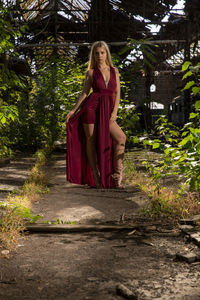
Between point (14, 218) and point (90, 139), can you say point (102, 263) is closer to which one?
point (14, 218)

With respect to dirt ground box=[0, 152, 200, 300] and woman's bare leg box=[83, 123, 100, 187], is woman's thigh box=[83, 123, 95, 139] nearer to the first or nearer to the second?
woman's bare leg box=[83, 123, 100, 187]

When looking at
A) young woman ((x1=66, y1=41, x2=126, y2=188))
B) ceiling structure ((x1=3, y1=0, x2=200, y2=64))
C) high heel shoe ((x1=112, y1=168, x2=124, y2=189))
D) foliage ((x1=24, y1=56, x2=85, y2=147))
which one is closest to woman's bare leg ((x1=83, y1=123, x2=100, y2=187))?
young woman ((x1=66, y1=41, x2=126, y2=188))

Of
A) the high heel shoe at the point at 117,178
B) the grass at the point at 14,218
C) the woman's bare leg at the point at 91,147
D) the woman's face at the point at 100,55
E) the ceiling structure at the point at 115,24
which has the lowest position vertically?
the grass at the point at 14,218

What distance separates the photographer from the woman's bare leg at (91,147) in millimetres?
4949

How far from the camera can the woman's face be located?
4.59m

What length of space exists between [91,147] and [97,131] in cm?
24

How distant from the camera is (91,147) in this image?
16.4ft

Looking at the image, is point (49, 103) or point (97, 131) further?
point (49, 103)

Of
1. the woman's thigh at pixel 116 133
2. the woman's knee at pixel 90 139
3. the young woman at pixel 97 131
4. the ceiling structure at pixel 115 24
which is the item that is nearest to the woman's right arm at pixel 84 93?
the young woman at pixel 97 131

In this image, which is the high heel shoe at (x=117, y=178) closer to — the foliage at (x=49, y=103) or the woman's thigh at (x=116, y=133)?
the woman's thigh at (x=116, y=133)

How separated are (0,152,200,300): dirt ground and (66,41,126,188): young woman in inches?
28.3

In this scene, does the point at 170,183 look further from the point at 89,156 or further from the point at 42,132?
the point at 42,132

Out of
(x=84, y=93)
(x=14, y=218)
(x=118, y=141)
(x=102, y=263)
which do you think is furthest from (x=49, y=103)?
(x=102, y=263)

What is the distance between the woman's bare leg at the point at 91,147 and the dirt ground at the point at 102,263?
0.69m
